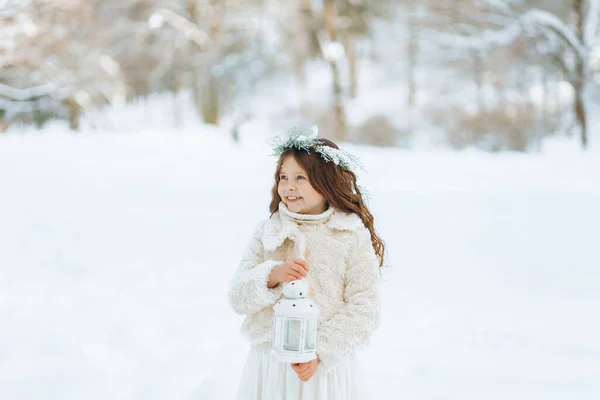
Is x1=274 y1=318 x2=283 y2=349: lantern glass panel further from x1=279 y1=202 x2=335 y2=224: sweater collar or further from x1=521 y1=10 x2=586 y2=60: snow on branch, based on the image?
x1=521 y1=10 x2=586 y2=60: snow on branch

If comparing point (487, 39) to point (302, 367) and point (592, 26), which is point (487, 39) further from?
point (302, 367)

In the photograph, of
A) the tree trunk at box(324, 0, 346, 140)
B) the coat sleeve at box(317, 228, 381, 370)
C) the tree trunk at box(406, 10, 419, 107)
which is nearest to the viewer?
the coat sleeve at box(317, 228, 381, 370)

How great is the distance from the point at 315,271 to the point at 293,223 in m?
0.17

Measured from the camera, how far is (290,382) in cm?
205

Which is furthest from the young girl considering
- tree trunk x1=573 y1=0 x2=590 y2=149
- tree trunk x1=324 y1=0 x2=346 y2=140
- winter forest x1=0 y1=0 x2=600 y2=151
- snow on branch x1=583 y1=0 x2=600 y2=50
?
tree trunk x1=324 y1=0 x2=346 y2=140

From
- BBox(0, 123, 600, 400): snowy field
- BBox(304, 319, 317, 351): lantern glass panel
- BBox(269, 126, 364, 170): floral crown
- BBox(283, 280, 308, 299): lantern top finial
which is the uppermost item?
BBox(269, 126, 364, 170): floral crown

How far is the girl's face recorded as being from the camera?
6.93 feet

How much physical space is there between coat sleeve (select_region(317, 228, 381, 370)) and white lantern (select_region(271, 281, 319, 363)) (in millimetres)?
99

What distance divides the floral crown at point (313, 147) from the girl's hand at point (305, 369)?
653 mm

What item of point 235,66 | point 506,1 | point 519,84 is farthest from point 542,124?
point 235,66

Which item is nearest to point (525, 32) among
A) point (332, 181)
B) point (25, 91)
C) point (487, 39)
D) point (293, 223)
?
point (487, 39)

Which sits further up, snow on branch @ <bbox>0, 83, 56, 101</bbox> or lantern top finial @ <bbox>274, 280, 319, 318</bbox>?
snow on branch @ <bbox>0, 83, 56, 101</bbox>

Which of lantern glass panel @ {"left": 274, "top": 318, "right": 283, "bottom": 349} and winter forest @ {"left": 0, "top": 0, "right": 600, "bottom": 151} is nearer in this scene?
lantern glass panel @ {"left": 274, "top": 318, "right": 283, "bottom": 349}

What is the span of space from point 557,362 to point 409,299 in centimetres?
160
